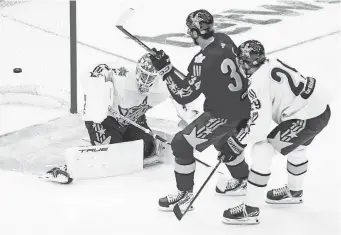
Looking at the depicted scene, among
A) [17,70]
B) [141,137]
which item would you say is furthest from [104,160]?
[17,70]

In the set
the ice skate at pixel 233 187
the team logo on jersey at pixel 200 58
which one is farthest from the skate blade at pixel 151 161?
the team logo on jersey at pixel 200 58

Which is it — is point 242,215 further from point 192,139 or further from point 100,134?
point 100,134

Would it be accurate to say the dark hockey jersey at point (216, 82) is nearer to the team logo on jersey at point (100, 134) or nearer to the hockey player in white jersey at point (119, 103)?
the hockey player in white jersey at point (119, 103)

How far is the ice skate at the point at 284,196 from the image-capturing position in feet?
10.7

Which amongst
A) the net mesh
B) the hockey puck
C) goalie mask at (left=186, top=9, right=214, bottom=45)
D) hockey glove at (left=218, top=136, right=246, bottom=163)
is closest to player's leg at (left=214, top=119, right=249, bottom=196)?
hockey glove at (left=218, top=136, right=246, bottom=163)

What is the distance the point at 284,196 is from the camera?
128 inches

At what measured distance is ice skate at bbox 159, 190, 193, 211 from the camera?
10.4 feet

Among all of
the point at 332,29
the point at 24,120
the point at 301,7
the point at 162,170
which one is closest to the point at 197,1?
the point at 301,7

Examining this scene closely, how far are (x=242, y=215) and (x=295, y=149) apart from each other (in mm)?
394

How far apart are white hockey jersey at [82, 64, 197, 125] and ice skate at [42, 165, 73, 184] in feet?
0.97

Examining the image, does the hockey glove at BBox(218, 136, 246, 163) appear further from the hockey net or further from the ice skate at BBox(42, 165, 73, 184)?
the hockey net

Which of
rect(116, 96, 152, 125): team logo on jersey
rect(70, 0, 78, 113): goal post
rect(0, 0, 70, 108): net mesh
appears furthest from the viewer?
rect(0, 0, 70, 108): net mesh

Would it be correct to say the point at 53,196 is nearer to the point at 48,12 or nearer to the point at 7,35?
the point at 7,35

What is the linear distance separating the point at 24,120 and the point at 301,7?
3.74 m
